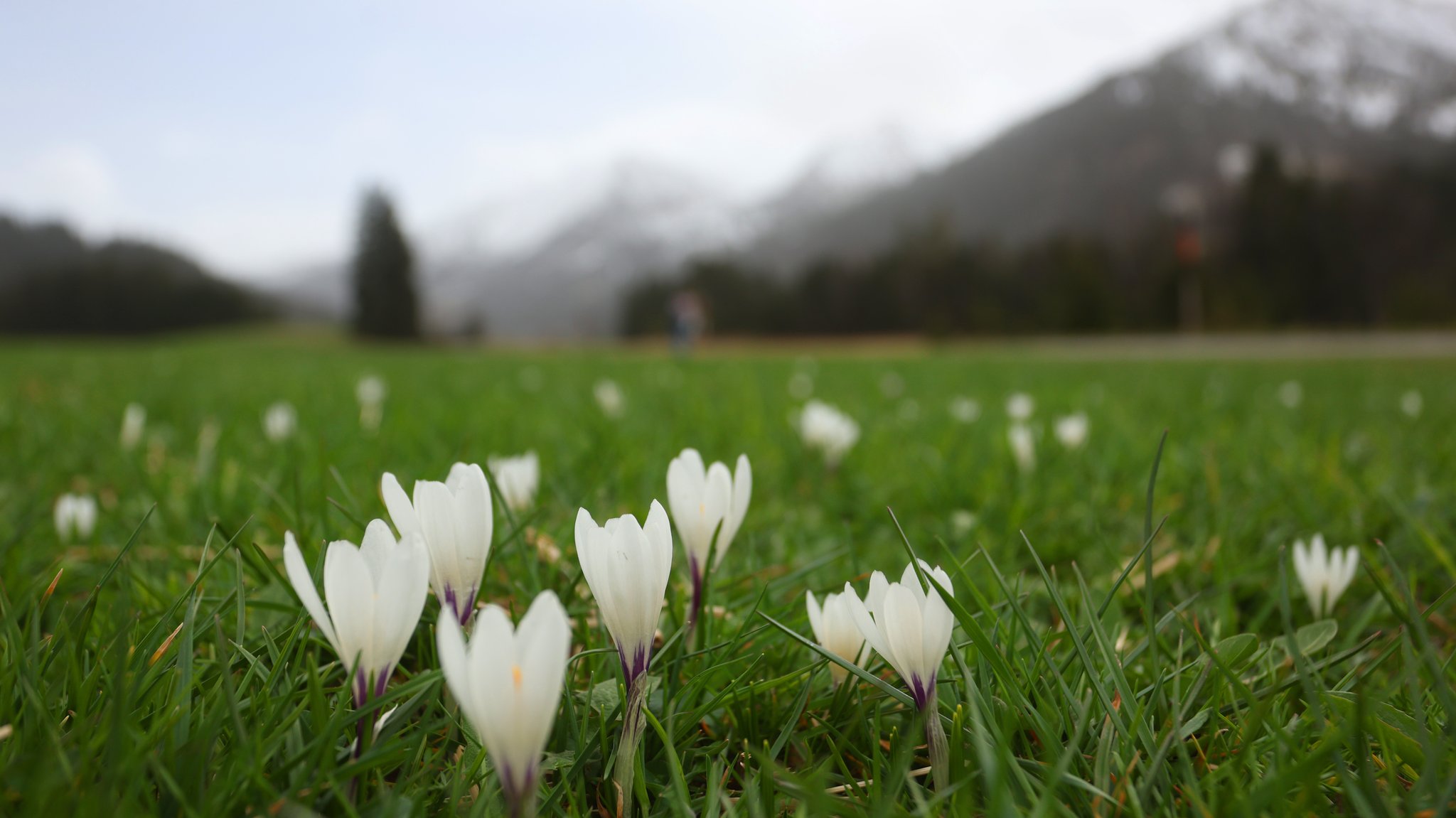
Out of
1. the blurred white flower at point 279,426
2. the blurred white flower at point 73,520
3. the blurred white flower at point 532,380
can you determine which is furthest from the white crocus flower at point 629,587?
the blurred white flower at point 532,380

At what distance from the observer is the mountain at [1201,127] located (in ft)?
383

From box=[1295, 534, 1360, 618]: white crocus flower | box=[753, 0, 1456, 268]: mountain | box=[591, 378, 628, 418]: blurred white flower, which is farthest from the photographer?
box=[753, 0, 1456, 268]: mountain

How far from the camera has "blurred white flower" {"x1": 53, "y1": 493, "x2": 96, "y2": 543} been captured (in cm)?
169

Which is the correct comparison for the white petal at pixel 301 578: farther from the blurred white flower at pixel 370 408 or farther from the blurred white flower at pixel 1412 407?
the blurred white flower at pixel 1412 407

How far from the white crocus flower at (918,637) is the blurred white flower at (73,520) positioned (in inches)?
70.0

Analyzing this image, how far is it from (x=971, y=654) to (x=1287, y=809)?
403 millimetres

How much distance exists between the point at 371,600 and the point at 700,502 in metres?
0.44

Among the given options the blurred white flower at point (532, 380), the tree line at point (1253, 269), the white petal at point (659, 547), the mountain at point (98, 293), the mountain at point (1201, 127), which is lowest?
the white petal at point (659, 547)

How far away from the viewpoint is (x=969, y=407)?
4008mm

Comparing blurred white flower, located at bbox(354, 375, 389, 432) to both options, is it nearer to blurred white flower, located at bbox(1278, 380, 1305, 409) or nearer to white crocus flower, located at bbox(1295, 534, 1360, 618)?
white crocus flower, located at bbox(1295, 534, 1360, 618)

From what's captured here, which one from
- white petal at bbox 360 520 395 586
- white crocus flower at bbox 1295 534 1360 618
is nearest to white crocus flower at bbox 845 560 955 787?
white petal at bbox 360 520 395 586

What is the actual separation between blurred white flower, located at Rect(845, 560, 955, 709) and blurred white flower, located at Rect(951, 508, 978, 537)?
1.26m

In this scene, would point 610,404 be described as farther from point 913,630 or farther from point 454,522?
point 913,630

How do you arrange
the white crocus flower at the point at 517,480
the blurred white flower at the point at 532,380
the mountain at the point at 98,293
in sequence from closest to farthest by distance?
the white crocus flower at the point at 517,480 → the blurred white flower at the point at 532,380 → the mountain at the point at 98,293
